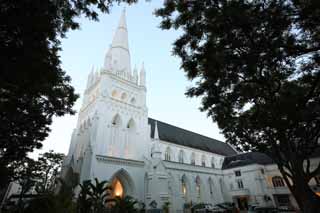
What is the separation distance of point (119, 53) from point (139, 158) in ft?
60.1

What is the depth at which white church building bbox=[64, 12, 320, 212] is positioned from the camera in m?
22.2

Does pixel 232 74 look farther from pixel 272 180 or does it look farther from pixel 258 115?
pixel 272 180

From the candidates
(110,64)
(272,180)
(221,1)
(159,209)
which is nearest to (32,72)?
(221,1)

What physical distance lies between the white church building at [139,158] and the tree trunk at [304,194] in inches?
630

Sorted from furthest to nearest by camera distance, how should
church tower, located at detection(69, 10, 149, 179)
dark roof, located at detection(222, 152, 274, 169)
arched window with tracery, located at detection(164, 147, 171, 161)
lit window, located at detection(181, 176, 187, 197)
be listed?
dark roof, located at detection(222, 152, 274, 169) < arched window with tracery, located at detection(164, 147, 171, 161) < lit window, located at detection(181, 176, 187, 197) < church tower, located at detection(69, 10, 149, 179)

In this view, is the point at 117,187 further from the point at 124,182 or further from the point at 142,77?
the point at 142,77

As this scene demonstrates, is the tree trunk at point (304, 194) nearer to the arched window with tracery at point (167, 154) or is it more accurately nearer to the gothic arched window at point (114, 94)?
the gothic arched window at point (114, 94)

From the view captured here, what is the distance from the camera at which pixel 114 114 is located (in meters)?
25.1

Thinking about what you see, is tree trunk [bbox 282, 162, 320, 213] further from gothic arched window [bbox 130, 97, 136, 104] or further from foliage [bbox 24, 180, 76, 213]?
gothic arched window [bbox 130, 97, 136, 104]

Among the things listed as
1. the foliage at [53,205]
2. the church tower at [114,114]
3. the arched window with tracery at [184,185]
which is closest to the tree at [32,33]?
the foliage at [53,205]

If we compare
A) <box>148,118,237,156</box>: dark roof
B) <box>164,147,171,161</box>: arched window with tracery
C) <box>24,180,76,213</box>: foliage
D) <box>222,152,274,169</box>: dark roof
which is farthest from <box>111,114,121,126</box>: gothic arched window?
<box>222,152,274,169</box>: dark roof

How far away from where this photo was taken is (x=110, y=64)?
28141 mm

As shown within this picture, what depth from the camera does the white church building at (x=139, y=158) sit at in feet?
72.9

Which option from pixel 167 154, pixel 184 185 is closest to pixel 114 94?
pixel 167 154
